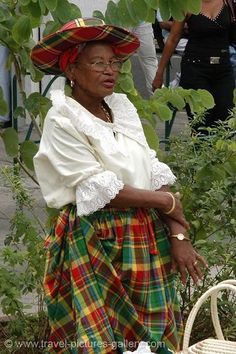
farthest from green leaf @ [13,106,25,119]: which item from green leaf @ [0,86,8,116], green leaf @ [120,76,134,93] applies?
green leaf @ [120,76,134,93]

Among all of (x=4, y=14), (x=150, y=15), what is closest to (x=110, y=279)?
(x=150, y=15)

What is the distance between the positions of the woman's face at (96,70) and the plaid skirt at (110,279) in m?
0.48

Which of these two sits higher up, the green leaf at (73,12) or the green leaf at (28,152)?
the green leaf at (73,12)

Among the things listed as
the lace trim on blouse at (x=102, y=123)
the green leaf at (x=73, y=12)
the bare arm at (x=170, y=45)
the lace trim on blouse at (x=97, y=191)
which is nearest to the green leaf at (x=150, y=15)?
the green leaf at (x=73, y=12)

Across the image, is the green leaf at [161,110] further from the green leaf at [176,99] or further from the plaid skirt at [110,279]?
the plaid skirt at [110,279]

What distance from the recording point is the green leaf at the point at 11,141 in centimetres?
565

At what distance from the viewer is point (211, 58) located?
8.99 meters

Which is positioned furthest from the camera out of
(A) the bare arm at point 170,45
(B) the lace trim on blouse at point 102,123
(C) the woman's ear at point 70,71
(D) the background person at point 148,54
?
(D) the background person at point 148,54

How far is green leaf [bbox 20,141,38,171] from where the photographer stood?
221 inches

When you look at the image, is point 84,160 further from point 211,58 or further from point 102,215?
point 211,58

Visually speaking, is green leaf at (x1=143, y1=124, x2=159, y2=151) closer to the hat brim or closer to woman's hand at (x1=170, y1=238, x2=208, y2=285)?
the hat brim

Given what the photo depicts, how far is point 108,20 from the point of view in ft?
17.5

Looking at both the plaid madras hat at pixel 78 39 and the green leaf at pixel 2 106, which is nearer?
the plaid madras hat at pixel 78 39

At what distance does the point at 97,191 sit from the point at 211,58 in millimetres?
4693
